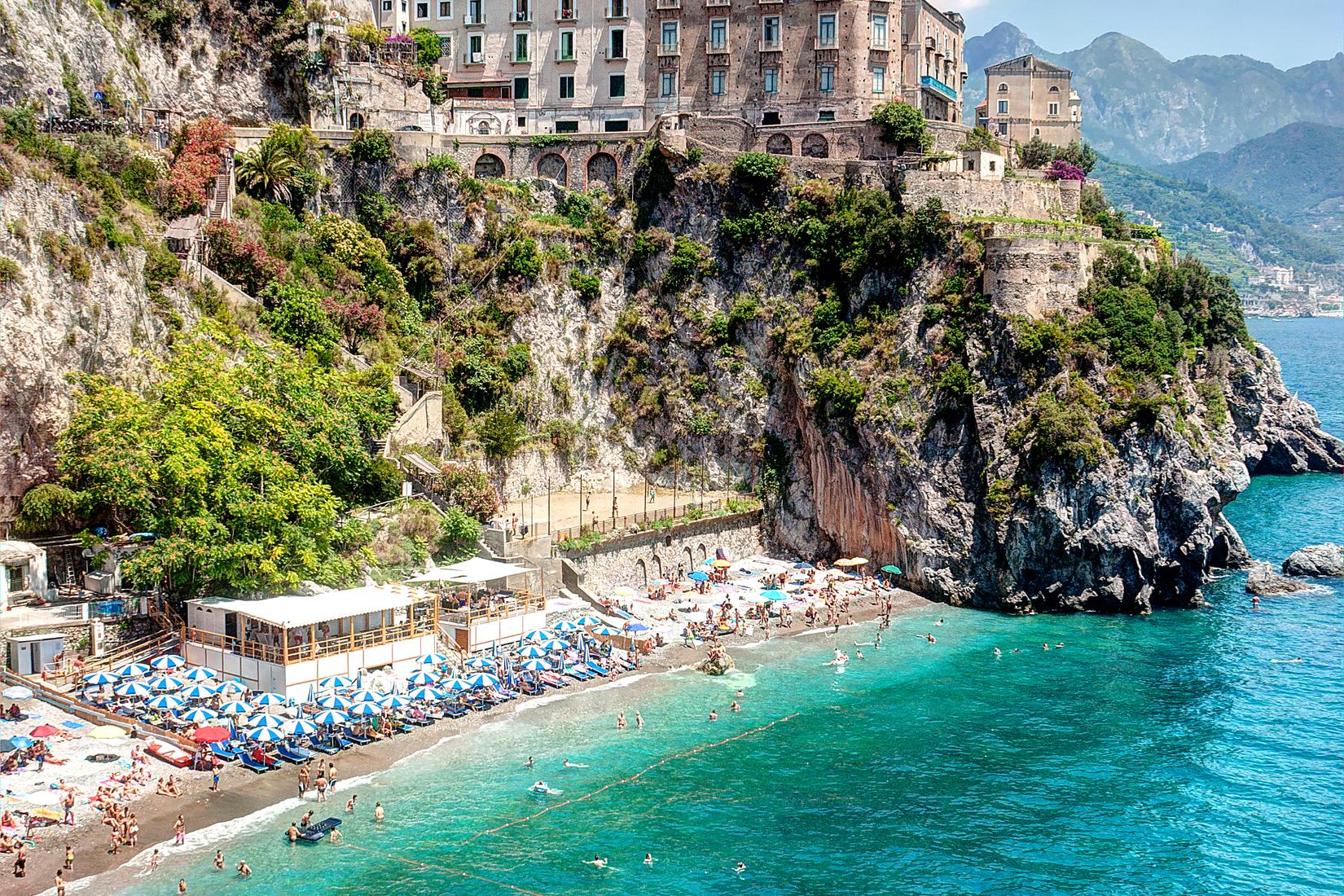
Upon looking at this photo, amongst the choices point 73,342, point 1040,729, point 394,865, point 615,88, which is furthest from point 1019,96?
point 394,865

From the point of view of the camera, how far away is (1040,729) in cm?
5175

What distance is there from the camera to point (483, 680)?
5241 cm

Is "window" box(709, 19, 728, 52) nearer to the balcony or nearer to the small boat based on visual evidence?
the balcony

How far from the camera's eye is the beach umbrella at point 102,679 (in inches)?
1874

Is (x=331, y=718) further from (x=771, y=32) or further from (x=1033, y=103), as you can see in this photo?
(x=1033, y=103)

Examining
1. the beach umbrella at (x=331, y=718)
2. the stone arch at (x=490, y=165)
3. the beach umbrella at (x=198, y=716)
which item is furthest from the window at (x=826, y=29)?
the beach umbrella at (x=198, y=716)

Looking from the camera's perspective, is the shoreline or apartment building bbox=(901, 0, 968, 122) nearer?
the shoreline

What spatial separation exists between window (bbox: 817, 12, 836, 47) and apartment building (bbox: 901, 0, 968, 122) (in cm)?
470

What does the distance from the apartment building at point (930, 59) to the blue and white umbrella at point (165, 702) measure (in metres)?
54.7

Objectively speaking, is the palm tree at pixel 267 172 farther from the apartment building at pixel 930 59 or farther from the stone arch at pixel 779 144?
the apartment building at pixel 930 59

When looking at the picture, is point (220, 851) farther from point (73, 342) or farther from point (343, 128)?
point (343, 128)

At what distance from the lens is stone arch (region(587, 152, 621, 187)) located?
259 feet

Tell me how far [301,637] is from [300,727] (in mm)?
5128

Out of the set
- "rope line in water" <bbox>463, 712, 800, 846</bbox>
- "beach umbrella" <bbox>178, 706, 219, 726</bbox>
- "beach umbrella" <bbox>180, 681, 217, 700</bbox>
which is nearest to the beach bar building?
"beach umbrella" <bbox>180, 681, 217, 700</bbox>
